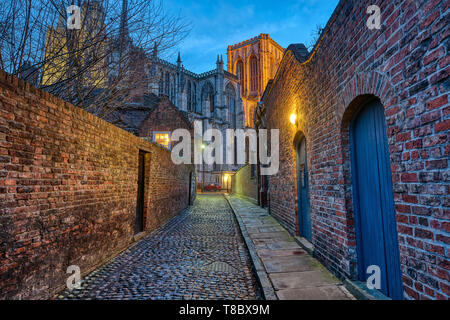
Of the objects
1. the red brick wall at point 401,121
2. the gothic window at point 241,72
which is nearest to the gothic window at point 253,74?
the gothic window at point 241,72

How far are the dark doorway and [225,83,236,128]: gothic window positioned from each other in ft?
136

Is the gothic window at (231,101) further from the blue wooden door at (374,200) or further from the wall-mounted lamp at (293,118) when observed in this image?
the blue wooden door at (374,200)

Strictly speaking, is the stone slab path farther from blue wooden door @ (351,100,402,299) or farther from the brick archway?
the brick archway

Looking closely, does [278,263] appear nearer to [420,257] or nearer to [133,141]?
[420,257]

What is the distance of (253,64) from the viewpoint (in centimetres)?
5478

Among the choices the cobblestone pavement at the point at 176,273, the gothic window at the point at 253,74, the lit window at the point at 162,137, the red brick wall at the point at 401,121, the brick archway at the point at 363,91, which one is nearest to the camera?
the red brick wall at the point at 401,121

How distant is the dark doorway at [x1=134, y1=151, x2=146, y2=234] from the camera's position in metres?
6.49

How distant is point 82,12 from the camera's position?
449cm

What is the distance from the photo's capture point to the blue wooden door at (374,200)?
7.91 feet

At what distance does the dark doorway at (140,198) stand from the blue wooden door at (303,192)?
4508 mm

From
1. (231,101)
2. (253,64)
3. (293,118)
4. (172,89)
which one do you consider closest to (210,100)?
(231,101)

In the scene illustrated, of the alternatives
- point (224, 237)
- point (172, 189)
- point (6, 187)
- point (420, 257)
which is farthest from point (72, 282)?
point (172, 189)

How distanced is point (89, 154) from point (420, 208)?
4.50 meters

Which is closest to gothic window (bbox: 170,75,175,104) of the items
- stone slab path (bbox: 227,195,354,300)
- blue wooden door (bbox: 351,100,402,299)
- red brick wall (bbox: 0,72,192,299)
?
red brick wall (bbox: 0,72,192,299)
